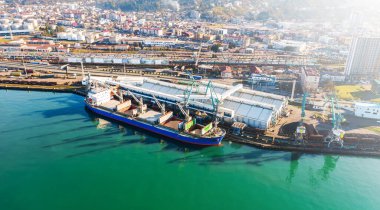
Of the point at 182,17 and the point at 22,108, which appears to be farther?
→ the point at 182,17

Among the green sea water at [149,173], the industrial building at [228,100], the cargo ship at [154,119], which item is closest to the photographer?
the green sea water at [149,173]

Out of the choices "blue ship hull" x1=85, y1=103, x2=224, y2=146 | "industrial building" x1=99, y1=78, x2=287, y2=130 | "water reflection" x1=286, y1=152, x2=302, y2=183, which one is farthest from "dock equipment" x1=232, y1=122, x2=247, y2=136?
"water reflection" x1=286, y1=152, x2=302, y2=183

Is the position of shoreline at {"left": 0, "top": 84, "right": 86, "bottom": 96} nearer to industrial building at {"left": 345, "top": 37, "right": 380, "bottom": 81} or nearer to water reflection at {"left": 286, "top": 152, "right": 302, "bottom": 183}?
water reflection at {"left": 286, "top": 152, "right": 302, "bottom": 183}

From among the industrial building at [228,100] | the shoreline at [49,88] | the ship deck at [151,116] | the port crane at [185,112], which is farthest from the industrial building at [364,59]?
the shoreline at [49,88]

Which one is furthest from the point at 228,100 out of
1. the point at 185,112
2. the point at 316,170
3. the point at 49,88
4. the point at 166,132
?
the point at 49,88

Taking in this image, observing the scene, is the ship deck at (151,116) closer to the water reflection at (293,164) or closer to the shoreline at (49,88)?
the shoreline at (49,88)

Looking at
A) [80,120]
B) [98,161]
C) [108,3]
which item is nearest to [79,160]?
[98,161]

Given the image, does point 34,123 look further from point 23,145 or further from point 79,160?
point 79,160
